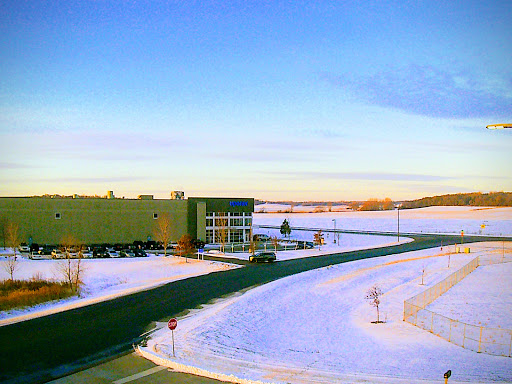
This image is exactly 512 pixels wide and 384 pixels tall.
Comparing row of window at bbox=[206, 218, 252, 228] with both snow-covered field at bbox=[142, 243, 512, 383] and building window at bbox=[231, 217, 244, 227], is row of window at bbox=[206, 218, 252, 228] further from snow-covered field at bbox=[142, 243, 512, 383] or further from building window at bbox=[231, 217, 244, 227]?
snow-covered field at bbox=[142, 243, 512, 383]

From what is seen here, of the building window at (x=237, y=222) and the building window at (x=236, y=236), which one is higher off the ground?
the building window at (x=237, y=222)

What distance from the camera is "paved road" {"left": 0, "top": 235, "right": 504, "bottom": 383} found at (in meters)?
15.8

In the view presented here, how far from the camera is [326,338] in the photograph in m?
20.7

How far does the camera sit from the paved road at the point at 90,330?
15773 millimetres

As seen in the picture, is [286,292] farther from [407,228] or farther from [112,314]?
[407,228]

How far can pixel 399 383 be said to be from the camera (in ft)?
45.3

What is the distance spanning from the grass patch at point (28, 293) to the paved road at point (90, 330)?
3253 mm

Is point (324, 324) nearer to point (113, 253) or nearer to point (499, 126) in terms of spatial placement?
point (499, 126)

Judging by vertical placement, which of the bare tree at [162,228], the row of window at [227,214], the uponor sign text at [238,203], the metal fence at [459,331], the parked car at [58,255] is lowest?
the metal fence at [459,331]

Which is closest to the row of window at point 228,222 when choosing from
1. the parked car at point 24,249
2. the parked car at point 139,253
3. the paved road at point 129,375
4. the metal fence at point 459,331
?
the parked car at point 139,253

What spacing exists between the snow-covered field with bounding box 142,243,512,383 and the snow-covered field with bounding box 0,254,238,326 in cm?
797

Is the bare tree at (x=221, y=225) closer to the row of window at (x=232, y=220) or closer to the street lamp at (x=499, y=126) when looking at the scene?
the row of window at (x=232, y=220)

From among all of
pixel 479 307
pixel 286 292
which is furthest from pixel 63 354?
pixel 479 307

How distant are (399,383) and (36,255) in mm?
50361
